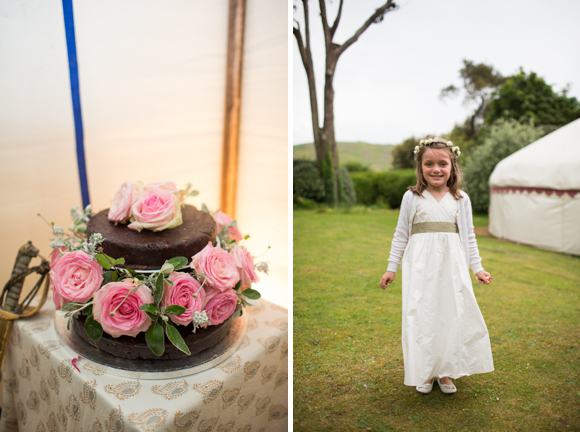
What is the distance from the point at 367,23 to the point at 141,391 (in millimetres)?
1610

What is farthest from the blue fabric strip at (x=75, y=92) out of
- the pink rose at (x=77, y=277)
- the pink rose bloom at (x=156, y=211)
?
the pink rose at (x=77, y=277)

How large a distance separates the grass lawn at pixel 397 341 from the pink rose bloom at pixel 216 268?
1.41 ft

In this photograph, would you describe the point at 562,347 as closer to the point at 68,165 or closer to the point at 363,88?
the point at 363,88

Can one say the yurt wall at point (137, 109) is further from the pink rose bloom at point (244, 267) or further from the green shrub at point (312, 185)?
the pink rose bloom at point (244, 267)

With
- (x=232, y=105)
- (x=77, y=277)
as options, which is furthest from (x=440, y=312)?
(x=232, y=105)

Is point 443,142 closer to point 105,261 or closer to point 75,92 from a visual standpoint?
point 105,261

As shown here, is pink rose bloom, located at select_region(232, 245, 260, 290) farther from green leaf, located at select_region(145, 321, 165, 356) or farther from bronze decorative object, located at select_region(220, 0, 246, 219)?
bronze decorative object, located at select_region(220, 0, 246, 219)

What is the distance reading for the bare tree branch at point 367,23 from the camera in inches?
61.7

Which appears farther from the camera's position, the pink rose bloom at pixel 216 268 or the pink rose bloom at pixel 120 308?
the pink rose bloom at pixel 216 268

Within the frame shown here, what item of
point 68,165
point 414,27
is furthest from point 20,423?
point 414,27

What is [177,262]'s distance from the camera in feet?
4.24

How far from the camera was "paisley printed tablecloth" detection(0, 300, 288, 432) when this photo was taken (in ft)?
3.92

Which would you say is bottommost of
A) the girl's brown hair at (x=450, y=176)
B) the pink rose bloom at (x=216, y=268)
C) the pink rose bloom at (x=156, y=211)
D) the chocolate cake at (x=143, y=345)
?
the chocolate cake at (x=143, y=345)

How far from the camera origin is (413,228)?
5.02 feet
